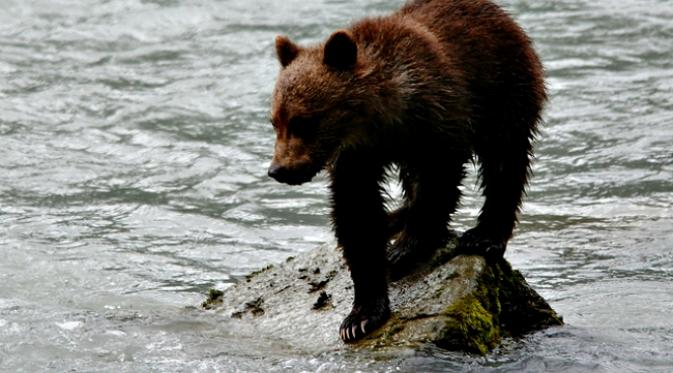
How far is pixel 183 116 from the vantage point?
562 inches

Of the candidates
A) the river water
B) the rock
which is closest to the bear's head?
the rock

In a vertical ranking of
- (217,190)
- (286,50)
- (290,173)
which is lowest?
(217,190)

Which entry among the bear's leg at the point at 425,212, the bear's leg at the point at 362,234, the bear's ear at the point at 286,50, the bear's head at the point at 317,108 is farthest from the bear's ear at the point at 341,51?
the bear's leg at the point at 425,212

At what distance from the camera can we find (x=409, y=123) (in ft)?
22.9

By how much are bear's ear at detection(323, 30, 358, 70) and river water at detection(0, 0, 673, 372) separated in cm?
159

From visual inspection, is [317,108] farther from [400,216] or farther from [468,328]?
[400,216]

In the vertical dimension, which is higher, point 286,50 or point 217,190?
point 286,50

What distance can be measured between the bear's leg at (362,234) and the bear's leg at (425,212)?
33cm

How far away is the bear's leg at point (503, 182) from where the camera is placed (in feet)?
25.5

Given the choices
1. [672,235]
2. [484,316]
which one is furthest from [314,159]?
[672,235]

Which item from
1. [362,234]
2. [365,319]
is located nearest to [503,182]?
[362,234]

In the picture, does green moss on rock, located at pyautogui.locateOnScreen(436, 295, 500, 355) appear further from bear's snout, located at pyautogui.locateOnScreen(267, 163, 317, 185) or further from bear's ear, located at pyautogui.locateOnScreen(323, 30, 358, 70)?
bear's ear, located at pyautogui.locateOnScreen(323, 30, 358, 70)

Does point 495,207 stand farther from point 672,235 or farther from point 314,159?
point 672,235

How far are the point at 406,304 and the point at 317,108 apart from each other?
4.29 feet
